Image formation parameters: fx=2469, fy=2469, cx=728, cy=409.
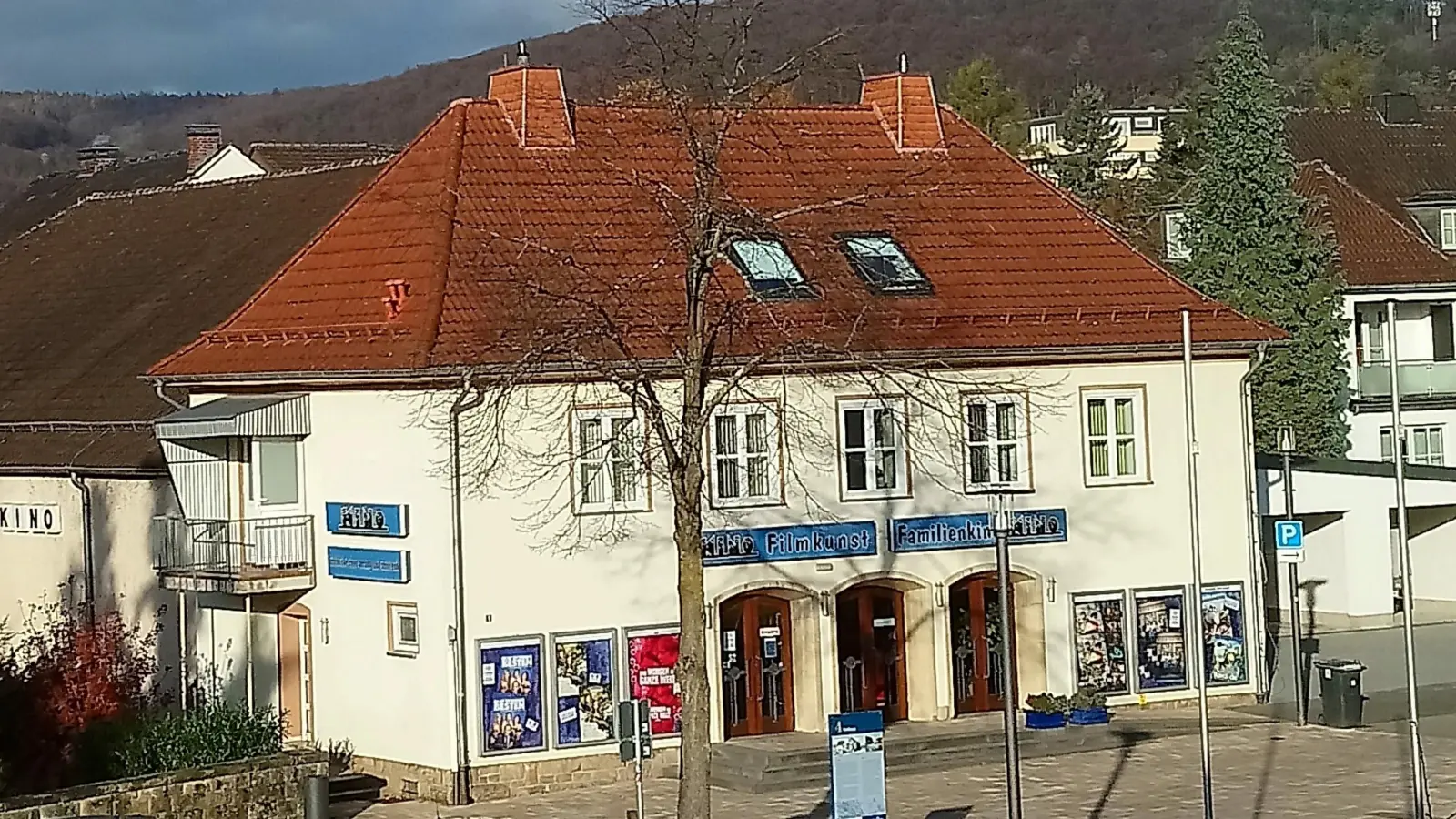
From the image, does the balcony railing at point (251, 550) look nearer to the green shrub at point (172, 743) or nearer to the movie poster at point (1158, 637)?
the green shrub at point (172, 743)

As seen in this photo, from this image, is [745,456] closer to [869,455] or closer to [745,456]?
[745,456]

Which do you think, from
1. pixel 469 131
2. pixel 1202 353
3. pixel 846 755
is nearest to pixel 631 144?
pixel 469 131

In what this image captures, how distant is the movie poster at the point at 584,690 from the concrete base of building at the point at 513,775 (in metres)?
0.30

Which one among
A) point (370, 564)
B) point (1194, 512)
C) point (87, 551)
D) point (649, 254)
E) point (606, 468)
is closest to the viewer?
point (370, 564)

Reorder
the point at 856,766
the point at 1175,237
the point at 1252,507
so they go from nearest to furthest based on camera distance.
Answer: the point at 856,766 → the point at 1252,507 → the point at 1175,237

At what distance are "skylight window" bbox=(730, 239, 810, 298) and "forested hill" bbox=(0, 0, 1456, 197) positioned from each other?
41181mm

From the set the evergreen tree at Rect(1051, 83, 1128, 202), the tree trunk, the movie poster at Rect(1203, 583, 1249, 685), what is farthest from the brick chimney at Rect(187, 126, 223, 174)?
the tree trunk

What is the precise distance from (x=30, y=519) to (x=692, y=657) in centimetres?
1882

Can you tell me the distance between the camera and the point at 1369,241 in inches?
2217

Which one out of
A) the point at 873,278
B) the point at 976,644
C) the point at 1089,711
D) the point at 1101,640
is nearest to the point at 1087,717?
the point at 1089,711

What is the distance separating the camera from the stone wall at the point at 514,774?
96.2 ft

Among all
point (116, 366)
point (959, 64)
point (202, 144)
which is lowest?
point (116, 366)

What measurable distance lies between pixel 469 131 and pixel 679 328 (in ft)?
15.1

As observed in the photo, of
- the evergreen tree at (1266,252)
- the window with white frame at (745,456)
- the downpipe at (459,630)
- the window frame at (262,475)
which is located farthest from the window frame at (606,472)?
the evergreen tree at (1266,252)
